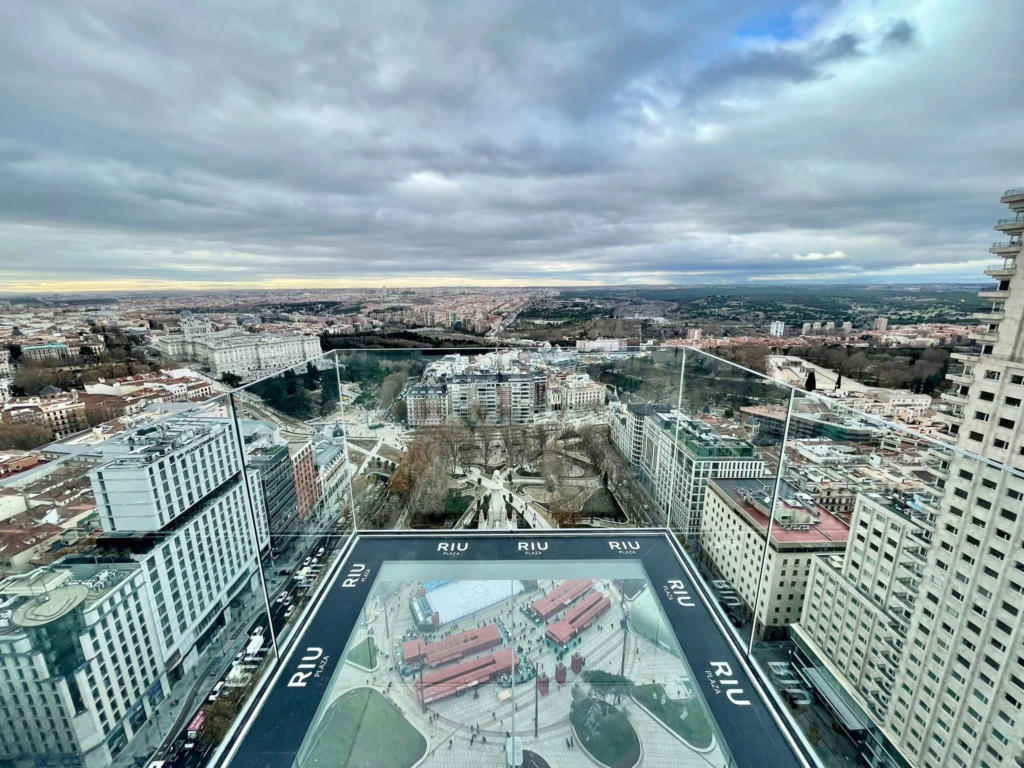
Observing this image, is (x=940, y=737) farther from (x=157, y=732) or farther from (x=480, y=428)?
(x=157, y=732)

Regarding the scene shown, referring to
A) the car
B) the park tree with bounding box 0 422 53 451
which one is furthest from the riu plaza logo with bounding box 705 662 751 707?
the park tree with bounding box 0 422 53 451

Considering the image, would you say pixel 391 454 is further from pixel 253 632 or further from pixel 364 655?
pixel 364 655

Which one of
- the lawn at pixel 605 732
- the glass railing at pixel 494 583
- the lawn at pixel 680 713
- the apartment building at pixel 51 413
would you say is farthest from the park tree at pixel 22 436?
the lawn at pixel 680 713

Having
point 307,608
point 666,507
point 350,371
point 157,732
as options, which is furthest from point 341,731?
point 157,732

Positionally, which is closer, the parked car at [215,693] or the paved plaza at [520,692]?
the paved plaza at [520,692]

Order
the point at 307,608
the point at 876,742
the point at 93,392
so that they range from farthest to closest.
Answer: the point at 93,392
the point at 876,742
the point at 307,608

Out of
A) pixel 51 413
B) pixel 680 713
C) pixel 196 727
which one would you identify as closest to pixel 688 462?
pixel 680 713

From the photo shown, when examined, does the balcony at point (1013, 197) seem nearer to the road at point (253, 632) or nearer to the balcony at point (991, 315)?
the balcony at point (991, 315)
